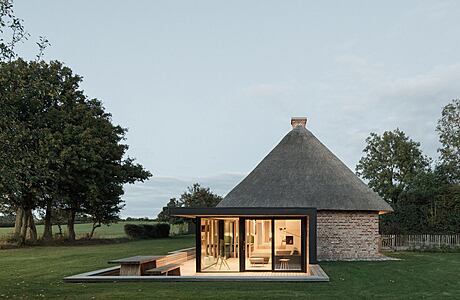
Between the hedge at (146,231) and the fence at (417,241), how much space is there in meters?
20.5

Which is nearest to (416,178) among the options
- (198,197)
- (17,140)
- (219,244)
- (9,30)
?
(198,197)

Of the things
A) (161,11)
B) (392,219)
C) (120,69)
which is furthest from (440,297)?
(392,219)

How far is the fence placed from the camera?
103 feet

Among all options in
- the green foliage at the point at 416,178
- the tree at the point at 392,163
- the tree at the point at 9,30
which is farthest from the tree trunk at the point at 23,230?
the tree at the point at 392,163

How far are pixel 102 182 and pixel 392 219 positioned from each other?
18408mm

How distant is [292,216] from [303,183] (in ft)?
20.2

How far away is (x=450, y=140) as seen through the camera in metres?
43.7

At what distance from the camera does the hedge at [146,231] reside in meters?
45.4

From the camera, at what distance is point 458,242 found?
31750 mm

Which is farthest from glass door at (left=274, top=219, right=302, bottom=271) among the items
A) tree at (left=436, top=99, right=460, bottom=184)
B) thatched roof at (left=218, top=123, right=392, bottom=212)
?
tree at (left=436, top=99, right=460, bottom=184)

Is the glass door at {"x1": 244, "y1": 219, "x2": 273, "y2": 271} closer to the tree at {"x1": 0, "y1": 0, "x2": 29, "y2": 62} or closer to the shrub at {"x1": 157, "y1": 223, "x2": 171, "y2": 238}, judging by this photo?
the tree at {"x1": 0, "y1": 0, "x2": 29, "y2": 62}

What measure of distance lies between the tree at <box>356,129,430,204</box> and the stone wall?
25.0 meters

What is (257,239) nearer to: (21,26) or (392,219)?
(21,26)

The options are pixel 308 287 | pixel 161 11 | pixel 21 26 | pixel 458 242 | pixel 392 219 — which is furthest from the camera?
pixel 392 219
